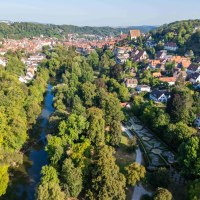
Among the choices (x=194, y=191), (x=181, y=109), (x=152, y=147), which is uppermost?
(x=181, y=109)

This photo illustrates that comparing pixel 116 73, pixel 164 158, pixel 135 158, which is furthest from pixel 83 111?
pixel 116 73

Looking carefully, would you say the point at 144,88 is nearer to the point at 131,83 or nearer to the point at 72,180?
the point at 131,83

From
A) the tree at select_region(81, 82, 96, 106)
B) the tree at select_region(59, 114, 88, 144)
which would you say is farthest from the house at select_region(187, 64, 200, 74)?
the tree at select_region(59, 114, 88, 144)

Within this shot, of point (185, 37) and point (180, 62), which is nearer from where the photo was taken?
point (180, 62)

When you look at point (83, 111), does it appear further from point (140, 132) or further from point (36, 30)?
point (36, 30)

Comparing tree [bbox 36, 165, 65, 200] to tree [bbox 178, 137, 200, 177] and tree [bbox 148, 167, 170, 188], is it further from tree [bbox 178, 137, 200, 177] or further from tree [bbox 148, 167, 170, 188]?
tree [bbox 178, 137, 200, 177]

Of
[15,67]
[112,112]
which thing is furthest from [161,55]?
[112,112]
